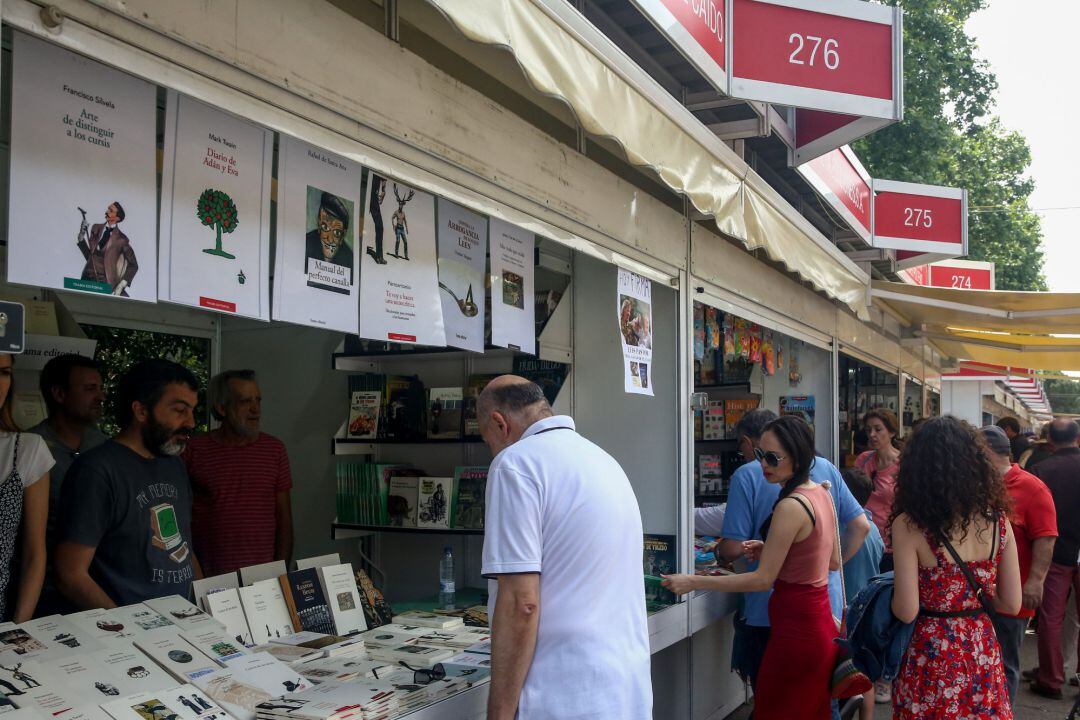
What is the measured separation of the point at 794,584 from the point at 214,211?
250 centimetres

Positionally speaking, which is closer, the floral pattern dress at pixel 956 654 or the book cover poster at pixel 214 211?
the book cover poster at pixel 214 211

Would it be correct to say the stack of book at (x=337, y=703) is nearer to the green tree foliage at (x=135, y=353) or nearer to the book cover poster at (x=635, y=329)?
the book cover poster at (x=635, y=329)

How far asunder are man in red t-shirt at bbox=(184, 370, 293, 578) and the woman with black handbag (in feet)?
4.98

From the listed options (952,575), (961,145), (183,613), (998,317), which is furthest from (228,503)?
(961,145)

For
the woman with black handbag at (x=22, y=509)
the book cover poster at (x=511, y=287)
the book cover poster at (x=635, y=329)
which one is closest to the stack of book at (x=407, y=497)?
the book cover poster at (x=635, y=329)

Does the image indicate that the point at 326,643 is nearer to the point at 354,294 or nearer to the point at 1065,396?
the point at 354,294

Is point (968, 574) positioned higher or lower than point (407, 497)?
lower

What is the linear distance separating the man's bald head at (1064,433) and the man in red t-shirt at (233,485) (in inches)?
222

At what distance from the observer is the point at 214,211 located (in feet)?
7.55

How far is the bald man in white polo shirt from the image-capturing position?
2.17 metres

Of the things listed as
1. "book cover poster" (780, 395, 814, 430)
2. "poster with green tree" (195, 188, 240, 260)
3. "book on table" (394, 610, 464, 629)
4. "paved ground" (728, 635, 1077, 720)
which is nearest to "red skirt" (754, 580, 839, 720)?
"book on table" (394, 610, 464, 629)

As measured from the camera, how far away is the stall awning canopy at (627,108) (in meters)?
2.29

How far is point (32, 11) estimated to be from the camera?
1528 millimetres

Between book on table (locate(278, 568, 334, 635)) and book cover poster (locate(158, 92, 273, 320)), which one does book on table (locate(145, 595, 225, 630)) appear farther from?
book cover poster (locate(158, 92, 273, 320))
